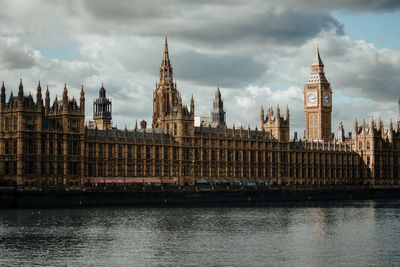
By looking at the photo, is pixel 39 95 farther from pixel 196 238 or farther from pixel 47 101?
pixel 196 238

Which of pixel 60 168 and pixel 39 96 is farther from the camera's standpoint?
pixel 60 168

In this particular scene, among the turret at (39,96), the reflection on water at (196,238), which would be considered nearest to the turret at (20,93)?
the turret at (39,96)

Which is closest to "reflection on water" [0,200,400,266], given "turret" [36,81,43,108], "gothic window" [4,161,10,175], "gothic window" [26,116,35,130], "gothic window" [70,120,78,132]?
"gothic window" [4,161,10,175]

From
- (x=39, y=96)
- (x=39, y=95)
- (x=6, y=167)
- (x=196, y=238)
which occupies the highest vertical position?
(x=39, y=95)

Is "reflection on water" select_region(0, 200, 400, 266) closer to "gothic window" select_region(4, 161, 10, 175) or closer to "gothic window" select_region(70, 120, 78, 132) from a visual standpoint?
"gothic window" select_region(4, 161, 10, 175)

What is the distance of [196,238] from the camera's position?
10762 cm

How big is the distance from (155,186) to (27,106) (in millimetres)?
36029

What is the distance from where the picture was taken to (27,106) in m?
173

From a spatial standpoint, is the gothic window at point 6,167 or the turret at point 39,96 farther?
the turret at point 39,96

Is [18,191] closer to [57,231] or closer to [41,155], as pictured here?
[41,155]

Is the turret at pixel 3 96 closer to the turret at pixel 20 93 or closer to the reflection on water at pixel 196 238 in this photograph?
the turret at pixel 20 93

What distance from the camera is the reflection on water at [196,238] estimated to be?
8894 cm

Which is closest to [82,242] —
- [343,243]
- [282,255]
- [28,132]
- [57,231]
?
[57,231]

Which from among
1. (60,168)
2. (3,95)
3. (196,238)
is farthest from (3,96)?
(196,238)
